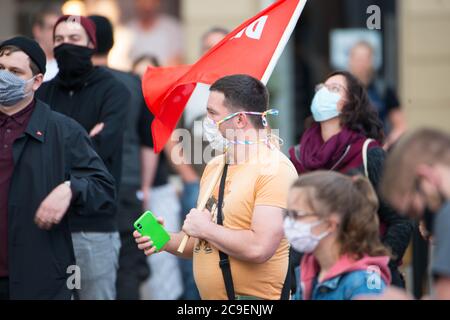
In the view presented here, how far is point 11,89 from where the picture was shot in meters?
5.69

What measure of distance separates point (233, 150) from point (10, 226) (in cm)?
126

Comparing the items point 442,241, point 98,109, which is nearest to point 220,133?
point 98,109

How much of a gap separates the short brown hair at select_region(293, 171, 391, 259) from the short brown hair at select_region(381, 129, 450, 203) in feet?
1.60

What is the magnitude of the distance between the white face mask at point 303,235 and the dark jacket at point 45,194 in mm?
1620

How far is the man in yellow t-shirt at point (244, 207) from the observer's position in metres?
5.10

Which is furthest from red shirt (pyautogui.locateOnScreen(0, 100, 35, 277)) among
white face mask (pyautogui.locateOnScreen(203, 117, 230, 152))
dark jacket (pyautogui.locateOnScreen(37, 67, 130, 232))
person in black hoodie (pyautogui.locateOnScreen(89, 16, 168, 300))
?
person in black hoodie (pyautogui.locateOnScreen(89, 16, 168, 300))

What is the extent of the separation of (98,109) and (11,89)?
3.40 ft

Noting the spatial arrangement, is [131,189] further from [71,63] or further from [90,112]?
[71,63]

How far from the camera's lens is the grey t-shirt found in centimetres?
368

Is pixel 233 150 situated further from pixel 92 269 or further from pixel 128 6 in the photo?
pixel 128 6

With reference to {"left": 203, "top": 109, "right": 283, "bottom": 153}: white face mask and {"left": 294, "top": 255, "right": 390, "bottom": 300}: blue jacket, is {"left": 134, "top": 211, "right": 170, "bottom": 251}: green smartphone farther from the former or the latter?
{"left": 294, "top": 255, "right": 390, "bottom": 300}: blue jacket

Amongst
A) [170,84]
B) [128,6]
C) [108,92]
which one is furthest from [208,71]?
[128,6]

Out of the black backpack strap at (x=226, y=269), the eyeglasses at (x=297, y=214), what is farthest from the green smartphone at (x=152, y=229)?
the eyeglasses at (x=297, y=214)

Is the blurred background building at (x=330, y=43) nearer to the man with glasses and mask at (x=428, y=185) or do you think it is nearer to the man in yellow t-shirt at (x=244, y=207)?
the man in yellow t-shirt at (x=244, y=207)
